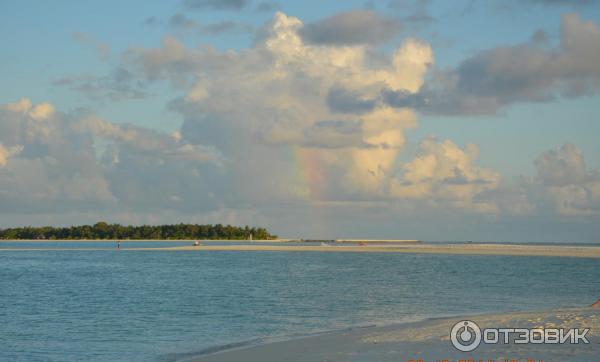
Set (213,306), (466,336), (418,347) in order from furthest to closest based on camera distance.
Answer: (213,306)
(466,336)
(418,347)

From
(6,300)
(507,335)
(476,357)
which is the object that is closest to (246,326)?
(507,335)

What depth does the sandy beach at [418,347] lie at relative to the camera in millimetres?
20578

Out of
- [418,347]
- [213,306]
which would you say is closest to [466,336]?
[418,347]

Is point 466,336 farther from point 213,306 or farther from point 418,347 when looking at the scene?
point 213,306

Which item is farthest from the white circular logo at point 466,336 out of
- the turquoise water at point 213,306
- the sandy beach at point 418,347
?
the turquoise water at point 213,306

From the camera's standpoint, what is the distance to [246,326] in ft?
114

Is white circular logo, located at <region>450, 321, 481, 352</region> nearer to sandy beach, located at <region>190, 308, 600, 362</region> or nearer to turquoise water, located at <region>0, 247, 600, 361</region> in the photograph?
sandy beach, located at <region>190, 308, 600, 362</region>

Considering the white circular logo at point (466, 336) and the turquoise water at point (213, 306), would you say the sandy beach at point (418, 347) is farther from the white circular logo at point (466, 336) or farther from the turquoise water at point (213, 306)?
the turquoise water at point (213, 306)

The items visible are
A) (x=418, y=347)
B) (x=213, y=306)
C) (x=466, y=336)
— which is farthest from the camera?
(x=213, y=306)

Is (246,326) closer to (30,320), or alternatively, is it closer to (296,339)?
(296,339)

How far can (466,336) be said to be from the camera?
2475 centimetres

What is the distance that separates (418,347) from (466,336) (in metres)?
2.79

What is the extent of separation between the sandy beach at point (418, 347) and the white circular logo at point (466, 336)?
10.6 inches

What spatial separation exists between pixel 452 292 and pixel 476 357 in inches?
1356
